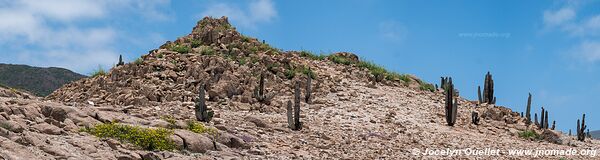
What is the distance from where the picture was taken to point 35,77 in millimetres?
68062

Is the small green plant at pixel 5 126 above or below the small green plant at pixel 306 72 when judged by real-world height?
below

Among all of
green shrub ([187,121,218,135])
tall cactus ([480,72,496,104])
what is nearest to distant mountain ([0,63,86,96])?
tall cactus ([480,72,496,104])

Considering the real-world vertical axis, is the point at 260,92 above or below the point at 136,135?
above

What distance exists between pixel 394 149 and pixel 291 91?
10.6 m

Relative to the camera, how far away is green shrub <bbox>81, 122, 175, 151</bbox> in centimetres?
1492

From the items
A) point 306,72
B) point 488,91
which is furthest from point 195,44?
point 488,91

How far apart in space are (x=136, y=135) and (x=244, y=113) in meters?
9.57

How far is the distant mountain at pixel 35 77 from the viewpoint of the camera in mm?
64312

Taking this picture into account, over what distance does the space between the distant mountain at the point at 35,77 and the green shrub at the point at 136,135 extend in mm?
49635

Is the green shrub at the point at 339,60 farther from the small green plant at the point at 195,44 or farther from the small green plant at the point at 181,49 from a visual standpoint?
the small green plant at the point at 181,49

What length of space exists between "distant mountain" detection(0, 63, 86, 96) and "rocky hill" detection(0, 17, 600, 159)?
108 ft

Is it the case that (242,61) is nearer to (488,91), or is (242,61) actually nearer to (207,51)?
(207,51)

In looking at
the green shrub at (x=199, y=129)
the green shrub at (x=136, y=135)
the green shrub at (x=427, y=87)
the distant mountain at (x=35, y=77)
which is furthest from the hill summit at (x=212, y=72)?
the distant mountain at (x=35, y=77)

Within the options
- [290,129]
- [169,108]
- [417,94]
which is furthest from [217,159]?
[417,94]
